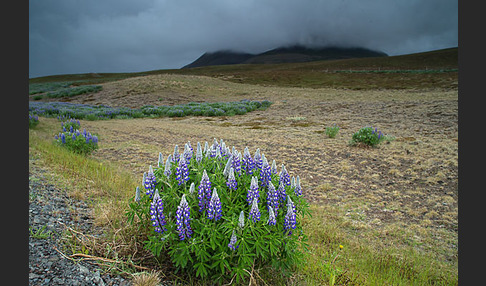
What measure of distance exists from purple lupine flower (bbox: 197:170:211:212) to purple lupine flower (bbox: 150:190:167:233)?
33cm

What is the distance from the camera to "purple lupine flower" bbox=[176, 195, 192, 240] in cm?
217

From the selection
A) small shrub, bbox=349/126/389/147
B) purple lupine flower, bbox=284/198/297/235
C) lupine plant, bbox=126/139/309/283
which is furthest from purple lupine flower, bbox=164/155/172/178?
small shrub, bbox=349/126/389/147

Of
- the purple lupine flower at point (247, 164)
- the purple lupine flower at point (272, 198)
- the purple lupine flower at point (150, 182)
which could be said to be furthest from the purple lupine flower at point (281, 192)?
the purple lupine flower at point (150, 182)

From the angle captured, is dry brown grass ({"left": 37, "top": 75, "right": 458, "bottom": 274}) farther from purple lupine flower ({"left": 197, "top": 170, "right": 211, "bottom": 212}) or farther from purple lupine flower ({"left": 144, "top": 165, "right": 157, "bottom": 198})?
purple lupine flower ({"left": 144, "top": 165, "right": 157, "bottom": 198})

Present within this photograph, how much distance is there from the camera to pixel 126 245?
2650mm

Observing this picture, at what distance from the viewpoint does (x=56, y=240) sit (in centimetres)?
263

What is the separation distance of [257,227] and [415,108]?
18.2 meters

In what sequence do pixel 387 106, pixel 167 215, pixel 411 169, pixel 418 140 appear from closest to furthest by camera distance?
pixel 167 215, pixel 411 169, pixel 418 140, pixel 387 106

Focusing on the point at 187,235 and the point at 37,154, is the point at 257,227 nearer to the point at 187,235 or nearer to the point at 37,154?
the point at 187,235

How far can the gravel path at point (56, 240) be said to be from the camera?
2203 millimetres

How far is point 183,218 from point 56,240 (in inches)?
57.7

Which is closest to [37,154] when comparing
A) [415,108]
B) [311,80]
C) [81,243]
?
[81,243]

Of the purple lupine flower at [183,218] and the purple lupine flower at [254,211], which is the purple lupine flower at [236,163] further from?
the purple lupine flower at [183,218]

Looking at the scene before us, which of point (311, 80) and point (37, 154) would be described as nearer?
point (37, 154)
